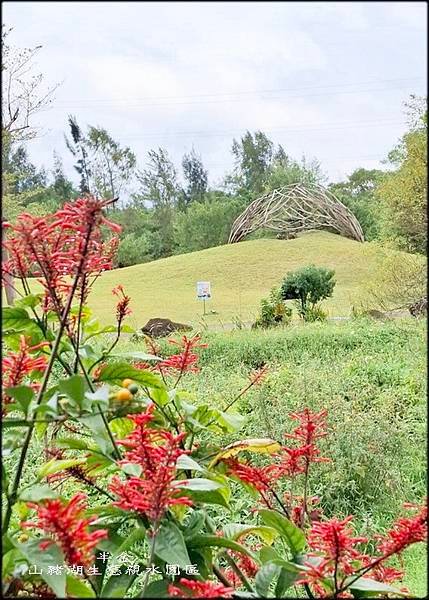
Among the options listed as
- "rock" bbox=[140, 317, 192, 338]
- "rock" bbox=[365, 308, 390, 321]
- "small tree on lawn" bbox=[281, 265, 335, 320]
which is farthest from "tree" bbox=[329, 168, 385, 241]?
"rock" bbox=[140, 317, 192, 338]

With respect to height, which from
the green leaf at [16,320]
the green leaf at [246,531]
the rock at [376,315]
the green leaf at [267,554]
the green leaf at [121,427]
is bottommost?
the rock at [376,315]

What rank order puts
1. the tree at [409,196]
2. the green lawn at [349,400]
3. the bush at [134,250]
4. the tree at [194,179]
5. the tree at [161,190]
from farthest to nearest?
1. the tree at [194,179]
2. the bush at [134,250]
3. the tree at [161,190]
4. the tree at [409,196]
5. the green lawn at [349,400]

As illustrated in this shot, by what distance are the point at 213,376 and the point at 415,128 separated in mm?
2240

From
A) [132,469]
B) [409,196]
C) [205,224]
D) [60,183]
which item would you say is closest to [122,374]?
[132,469]

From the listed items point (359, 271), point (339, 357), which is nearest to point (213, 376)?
point (339, 357)

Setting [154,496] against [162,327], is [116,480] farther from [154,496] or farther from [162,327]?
[162,327]

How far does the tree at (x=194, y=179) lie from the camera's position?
24.1 ft

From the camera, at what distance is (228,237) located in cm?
790

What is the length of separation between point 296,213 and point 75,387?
24.0ft

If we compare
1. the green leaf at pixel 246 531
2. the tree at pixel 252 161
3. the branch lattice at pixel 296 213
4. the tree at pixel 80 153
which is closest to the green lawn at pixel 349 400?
the green leaf at pixel 246 531

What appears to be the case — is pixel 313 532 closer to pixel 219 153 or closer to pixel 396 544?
pixel 396 544

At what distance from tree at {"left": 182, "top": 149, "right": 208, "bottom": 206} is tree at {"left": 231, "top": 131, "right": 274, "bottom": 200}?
381mm

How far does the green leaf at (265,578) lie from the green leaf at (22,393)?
0.15 m

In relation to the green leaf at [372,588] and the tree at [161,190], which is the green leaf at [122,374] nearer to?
the green leaf at [372,588]
